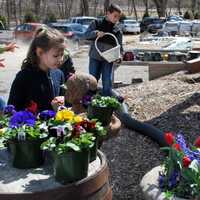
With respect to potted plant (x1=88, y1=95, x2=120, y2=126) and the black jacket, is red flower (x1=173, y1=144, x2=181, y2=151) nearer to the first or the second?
the black jacket

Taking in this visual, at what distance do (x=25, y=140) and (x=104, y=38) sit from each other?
14.5 ft

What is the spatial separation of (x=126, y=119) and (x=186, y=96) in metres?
1.36

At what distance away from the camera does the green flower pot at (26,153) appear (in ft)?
7.37

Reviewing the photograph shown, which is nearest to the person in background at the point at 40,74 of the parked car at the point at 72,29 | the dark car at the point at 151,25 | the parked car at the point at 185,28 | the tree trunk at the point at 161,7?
the parked car at the point at 72,29

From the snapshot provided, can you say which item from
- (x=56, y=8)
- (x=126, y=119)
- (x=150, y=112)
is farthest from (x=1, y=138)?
(x=56, y=8)

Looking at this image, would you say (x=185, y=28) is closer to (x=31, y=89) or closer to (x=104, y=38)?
(x=104, y=38)

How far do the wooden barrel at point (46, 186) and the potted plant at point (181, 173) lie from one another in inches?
12.0

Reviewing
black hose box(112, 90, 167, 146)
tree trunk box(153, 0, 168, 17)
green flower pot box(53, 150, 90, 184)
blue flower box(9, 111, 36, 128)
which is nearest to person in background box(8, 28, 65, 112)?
blue flower box(9, 111, 36, 128)

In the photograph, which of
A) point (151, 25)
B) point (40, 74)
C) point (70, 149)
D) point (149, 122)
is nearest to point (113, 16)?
point (149, 122)

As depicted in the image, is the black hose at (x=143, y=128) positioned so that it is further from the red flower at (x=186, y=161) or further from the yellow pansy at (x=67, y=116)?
the yellow pansy at (x=67, y=116)

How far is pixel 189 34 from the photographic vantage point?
32.0 metres

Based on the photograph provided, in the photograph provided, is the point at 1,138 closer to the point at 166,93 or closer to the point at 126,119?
the point at 126,119

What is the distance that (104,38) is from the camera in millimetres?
6531

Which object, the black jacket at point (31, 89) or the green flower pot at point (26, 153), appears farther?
the black jacket at point (31, 89)
